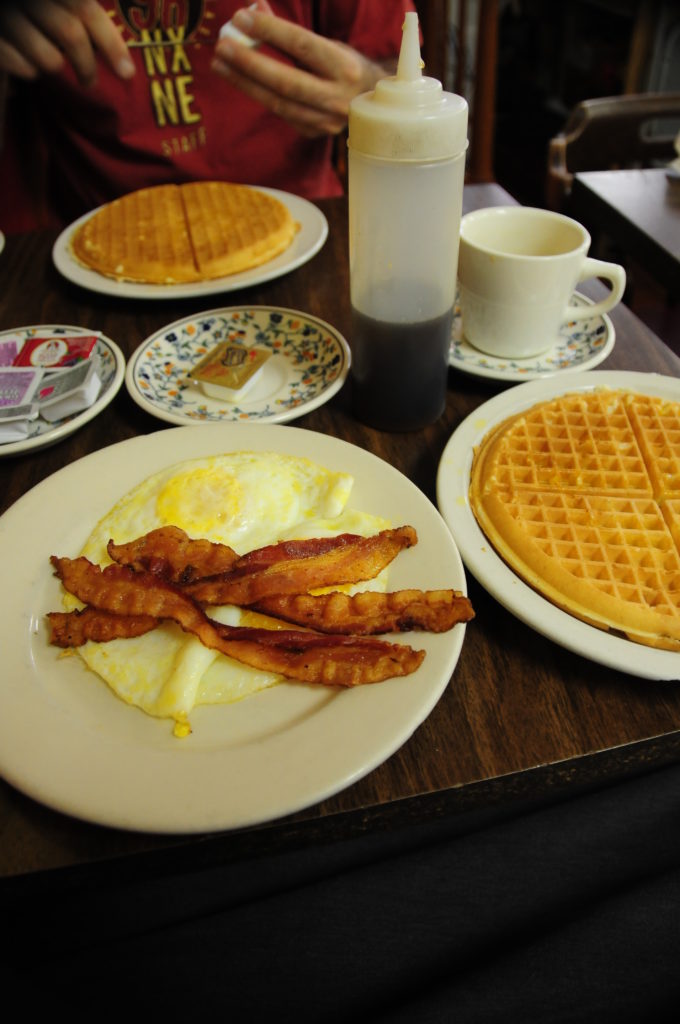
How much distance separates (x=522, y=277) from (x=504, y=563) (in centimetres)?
64

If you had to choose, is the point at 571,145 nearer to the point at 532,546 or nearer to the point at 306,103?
the point at 306,103

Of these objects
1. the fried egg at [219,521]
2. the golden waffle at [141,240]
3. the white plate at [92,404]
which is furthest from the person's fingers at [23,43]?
the fried egg at [219,521]

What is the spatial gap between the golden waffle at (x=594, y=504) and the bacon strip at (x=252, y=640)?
26cm

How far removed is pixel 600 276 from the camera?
4.67 feet

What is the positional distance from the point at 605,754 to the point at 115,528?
0.75 meters

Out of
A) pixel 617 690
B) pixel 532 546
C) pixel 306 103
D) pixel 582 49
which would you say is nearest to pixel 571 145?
pixel 306 103

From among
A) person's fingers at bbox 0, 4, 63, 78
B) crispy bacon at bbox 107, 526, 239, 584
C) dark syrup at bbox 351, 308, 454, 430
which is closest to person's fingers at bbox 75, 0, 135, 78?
person's fingers at bbox 0, 4, 63, 78

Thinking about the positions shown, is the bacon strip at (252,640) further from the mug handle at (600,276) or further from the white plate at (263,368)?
the mug handle at (600,276)

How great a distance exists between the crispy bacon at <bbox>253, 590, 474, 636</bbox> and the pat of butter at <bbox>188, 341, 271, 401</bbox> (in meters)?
0.59

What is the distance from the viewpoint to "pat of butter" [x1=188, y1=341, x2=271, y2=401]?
53.9 inches

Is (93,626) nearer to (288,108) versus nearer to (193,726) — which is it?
(193,726)

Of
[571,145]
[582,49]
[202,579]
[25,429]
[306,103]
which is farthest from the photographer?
[582,49]

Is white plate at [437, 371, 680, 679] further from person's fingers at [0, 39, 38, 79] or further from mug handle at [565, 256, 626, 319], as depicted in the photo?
person's fingers at [0, 39, 38, 79]

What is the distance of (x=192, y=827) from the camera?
0.69 meters
